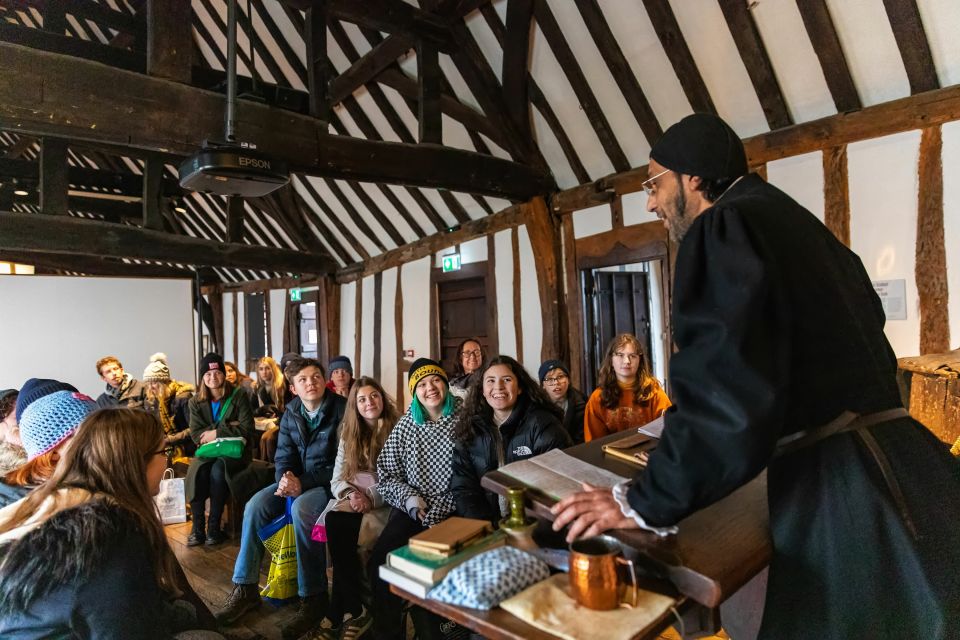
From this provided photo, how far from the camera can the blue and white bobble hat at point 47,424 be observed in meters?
1.73

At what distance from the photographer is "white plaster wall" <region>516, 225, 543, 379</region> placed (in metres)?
5.50

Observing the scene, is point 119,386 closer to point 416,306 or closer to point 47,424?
point 416,306

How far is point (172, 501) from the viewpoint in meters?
4.19

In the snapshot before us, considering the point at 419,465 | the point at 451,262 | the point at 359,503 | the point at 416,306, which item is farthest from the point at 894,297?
the point at 416,306

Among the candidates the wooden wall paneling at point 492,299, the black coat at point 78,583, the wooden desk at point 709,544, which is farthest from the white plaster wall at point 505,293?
the wooden desk at point 709,544

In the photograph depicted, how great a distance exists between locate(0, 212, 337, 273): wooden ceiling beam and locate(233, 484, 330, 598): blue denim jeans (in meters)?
3.90

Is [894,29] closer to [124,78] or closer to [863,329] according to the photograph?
[863,329]

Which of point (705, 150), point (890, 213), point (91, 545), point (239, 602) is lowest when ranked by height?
point (239, 602)

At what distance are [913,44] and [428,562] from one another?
11.8ft

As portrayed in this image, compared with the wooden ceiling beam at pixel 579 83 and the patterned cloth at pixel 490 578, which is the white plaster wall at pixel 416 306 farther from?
the patterned cloth at pixel 490 578

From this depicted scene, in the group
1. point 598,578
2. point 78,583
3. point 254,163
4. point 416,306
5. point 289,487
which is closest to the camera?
point 598,578

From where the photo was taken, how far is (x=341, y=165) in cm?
377

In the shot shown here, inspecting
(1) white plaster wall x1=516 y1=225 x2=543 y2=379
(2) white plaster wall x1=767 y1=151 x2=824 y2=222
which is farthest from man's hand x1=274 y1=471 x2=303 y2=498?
(2) white plaster wall x1=767 y1=151 x2=824 y2=222

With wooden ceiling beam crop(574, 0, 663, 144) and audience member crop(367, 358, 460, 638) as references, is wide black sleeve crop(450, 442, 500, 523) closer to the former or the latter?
audience member crop(367, 358, 460, 638)
